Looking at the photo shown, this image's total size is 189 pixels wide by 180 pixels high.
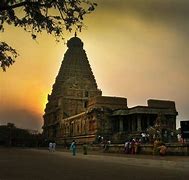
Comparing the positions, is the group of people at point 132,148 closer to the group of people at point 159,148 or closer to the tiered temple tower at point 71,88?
the group of people at point 159,148

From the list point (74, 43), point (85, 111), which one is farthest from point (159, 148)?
point (74, 43)

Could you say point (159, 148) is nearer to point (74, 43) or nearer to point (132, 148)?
point (132, 148)

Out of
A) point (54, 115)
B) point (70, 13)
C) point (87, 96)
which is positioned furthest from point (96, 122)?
point (70, 13)

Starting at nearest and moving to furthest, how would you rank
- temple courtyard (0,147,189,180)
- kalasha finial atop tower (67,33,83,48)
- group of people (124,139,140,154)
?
temple courtyard (0,147,189,180) → group of people (124,139,140,154) → kalasha finial atop tower (67,33,83,48)

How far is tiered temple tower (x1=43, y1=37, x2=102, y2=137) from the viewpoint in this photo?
8919 centimetres

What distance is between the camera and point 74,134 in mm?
75125

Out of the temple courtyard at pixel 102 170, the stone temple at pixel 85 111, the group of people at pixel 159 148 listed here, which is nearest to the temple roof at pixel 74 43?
the stone temple at pixel 85 111

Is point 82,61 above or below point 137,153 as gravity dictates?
above

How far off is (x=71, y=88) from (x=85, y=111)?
647 inches

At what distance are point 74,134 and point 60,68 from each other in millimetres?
26689

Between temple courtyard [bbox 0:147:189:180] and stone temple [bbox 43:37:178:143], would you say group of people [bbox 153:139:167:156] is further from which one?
stone temple [bbox 43:37:178:143]

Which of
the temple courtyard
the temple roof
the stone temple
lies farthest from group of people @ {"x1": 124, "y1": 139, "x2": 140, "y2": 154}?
the temple roof

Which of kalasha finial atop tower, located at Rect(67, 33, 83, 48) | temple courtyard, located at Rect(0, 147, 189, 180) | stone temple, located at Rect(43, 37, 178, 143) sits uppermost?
kalasha finial atop tower, located at Rect(67, 33, 83, 48)

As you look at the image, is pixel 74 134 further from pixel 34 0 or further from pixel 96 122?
pixel 34 0
